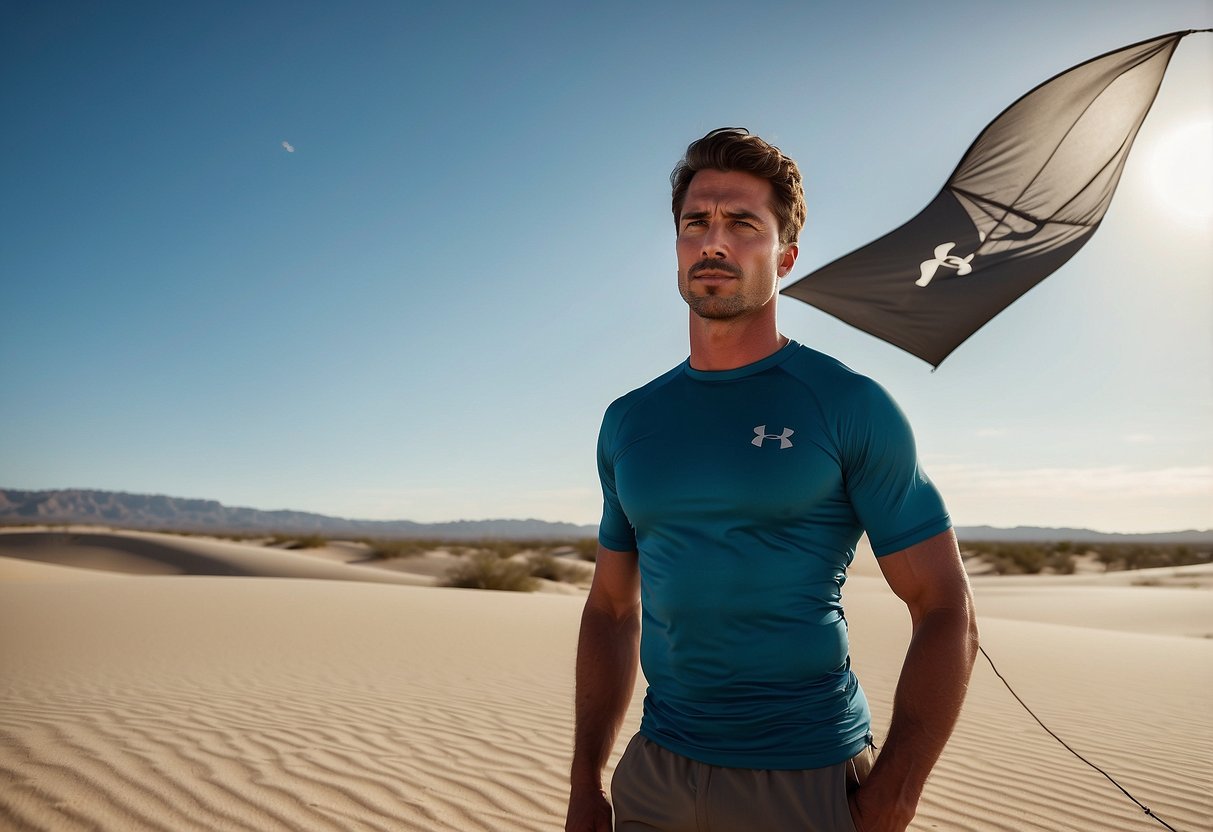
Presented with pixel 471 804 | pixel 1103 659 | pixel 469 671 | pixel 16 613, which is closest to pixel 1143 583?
pixel 1103 659

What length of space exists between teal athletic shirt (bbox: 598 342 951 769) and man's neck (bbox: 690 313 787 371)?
15cm

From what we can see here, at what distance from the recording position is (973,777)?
5.06 meters

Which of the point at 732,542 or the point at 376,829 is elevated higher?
the point at 732,542

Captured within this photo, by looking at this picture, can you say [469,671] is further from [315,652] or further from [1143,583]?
[1143,583]

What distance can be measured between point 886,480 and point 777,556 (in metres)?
0.26

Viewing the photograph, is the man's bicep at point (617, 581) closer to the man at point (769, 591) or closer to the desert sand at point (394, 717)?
the man at point (769, 591)

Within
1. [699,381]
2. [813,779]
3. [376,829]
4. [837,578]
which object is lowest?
[376,829]

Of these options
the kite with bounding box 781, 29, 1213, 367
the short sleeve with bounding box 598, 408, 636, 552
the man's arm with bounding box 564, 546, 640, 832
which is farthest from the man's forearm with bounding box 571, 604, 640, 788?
the kite with bounding box 781, 29, 1213, 367

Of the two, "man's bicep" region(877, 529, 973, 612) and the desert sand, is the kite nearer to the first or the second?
"man's bicep" region(877, 529, 973, 612)

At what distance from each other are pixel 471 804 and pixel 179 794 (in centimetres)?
151

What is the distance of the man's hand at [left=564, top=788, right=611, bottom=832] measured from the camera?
68.7 inches

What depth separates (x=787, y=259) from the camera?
6.56ft

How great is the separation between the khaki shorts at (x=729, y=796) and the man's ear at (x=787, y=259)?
1088 mm

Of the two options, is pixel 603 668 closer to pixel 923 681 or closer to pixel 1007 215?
pixel 923 681
